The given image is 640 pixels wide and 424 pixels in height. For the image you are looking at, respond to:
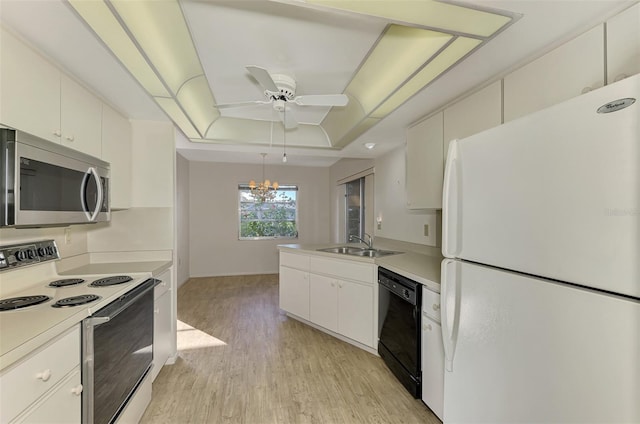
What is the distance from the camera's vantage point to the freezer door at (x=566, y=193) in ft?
2.36

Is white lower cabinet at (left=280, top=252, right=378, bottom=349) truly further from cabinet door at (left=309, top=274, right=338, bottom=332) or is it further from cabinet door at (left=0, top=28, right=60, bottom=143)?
cabinet door at (left=0, top=28, right=60, bottom=143)

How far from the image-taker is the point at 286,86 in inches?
88.2

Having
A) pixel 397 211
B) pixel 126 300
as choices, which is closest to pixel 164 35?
pixel 126 300

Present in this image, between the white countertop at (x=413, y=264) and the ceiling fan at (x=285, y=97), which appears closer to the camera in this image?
the white countertop at (x=413, y=264)

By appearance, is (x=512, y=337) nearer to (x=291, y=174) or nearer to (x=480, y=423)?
(x=480, y=423)

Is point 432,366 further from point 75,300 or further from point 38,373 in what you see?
point 75,300

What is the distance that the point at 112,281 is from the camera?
176 centimetres

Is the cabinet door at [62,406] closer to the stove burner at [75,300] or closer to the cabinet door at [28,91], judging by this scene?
the stove burner at [75,300]

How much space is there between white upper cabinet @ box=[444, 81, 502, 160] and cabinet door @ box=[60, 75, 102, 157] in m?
2.51

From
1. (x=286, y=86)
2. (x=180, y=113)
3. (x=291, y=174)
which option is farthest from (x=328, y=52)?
(x=291, y=174)

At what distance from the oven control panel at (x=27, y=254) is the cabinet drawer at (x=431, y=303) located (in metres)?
2.47

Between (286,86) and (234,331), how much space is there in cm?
266

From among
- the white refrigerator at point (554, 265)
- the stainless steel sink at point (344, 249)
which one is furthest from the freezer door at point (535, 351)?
the stainless steel sink at point (344, 249)

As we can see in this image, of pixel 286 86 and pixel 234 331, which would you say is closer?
pixel 286 86
